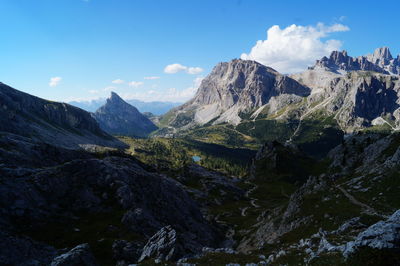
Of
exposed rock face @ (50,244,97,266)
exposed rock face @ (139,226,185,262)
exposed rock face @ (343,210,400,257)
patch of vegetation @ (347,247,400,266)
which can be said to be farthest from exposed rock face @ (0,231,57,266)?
exposed rock face @ (343,210,400,257)

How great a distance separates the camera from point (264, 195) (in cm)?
17375

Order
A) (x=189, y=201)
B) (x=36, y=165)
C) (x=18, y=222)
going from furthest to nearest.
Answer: (x=189, y=201) < (x=36, y=165) < (x=18, y=222)

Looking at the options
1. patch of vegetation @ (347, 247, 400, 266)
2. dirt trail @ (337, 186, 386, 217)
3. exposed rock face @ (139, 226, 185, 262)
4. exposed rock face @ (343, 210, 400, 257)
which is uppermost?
exposed rock face @ (343, 210, 400, 257)

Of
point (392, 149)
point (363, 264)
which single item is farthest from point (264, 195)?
point (363, 264)

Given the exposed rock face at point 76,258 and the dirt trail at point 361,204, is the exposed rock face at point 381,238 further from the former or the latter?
the exposed rock face at point 76,258

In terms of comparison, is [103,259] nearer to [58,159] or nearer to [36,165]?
[36,165]

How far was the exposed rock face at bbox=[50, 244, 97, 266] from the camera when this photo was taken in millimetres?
34750

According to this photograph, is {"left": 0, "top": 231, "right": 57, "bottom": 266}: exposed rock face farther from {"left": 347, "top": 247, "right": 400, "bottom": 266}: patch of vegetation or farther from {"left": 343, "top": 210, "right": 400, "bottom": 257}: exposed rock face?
{"left": 343, "top": 210, "right": 400, "bottom": 257}: exposed rock face

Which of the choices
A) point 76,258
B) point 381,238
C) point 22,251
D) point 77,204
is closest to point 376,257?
point 381,238

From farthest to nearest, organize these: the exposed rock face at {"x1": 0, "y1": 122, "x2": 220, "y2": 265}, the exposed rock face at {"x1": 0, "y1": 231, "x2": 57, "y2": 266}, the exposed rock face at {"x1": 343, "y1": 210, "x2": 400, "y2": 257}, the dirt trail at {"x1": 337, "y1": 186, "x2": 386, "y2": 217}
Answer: the dirt trail at {"x1": 337, "y1": 186, "x2": 386, "y2": 217}
the exposed rock face at {"x1": 0, "y1": 122, "x2": 220, "y2": 265}
the exposed rock face at {"x1": 0, "y1": 231, "x2": 57, "y2": 266}
the exposed rock face at {"x1": 343, "y1": 210, "x2": 400, "y2": 257}

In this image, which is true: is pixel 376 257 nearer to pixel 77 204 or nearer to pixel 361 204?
pixel 361 204

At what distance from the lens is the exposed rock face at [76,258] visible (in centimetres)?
3475

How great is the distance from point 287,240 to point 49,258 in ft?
134

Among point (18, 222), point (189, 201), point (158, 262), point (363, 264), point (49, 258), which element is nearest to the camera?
point (363, 264)
